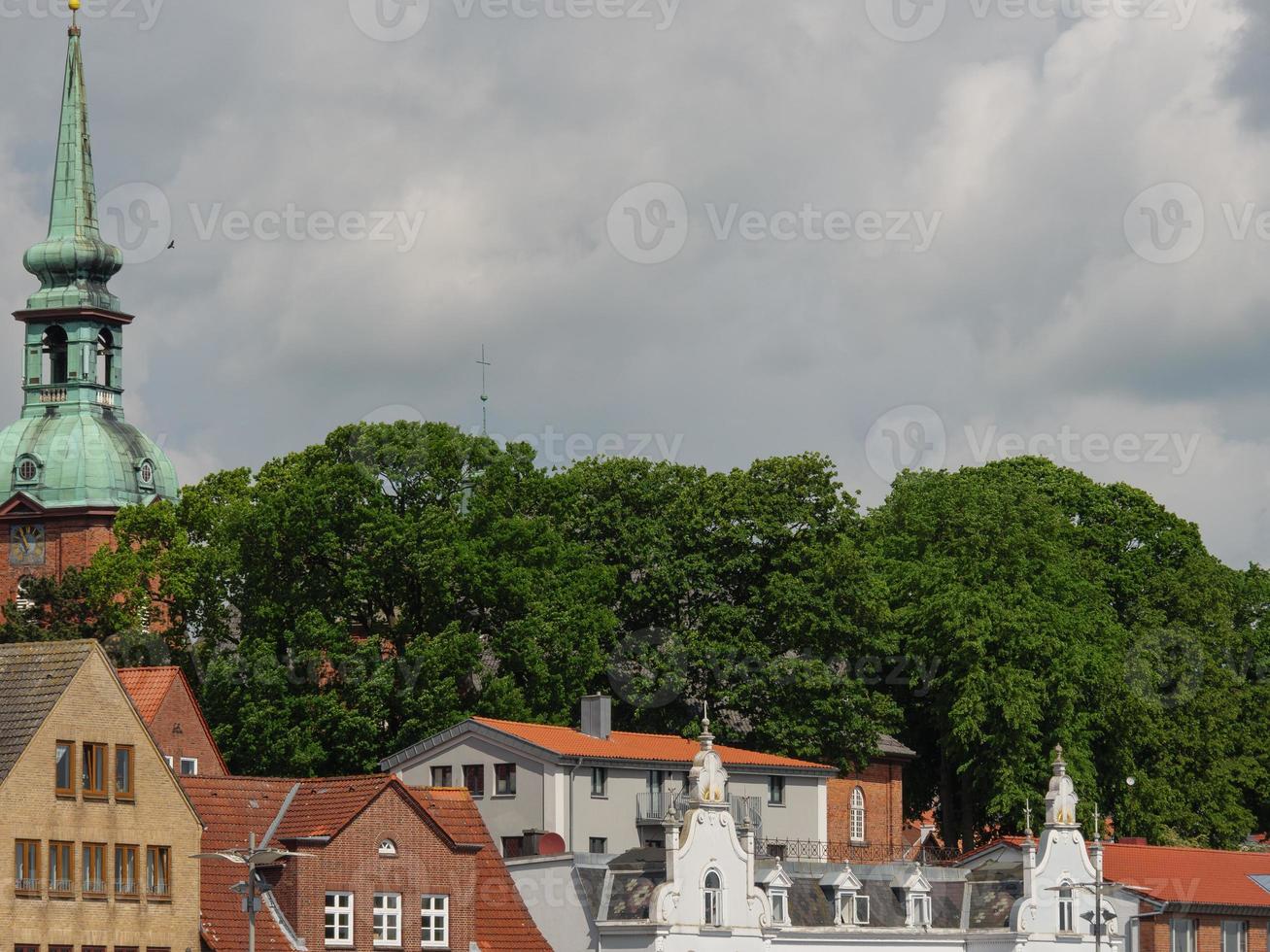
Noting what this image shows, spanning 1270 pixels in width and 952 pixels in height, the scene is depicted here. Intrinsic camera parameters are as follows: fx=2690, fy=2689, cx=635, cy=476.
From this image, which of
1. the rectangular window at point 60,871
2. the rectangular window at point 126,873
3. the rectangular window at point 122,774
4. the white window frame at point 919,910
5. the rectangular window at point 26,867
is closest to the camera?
the rectangular window at point 26,867

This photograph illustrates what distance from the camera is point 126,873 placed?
2630 inches

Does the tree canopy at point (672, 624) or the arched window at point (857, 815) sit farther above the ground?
the tree canopy at point (672, 624)

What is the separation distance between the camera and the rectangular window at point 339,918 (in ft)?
233

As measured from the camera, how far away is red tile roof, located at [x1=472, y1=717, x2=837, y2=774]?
85188 millimetres

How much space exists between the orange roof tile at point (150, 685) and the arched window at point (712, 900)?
59.9 ft

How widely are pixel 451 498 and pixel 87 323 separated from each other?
41.1 metres

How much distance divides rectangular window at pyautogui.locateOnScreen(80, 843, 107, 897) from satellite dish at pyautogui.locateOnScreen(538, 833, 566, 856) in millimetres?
19058

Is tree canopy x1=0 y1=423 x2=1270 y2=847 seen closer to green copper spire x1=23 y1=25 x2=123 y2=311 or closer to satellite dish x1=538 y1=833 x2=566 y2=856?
satellite dish x1=538 y1=833 x2=566 y2=856

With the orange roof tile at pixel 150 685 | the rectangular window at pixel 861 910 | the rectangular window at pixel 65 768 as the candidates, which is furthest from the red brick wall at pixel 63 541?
the rectangular window at pixel 65 768

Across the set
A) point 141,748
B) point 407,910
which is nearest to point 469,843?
point 407,910

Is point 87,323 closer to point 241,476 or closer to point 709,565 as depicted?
point 241,476

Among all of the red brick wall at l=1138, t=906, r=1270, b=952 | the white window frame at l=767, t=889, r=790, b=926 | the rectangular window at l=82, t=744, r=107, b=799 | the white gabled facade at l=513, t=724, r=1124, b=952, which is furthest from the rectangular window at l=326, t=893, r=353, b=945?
the red brick wall at l=1138, t=906, r=1270, b=952

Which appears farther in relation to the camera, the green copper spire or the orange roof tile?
the green copper spire

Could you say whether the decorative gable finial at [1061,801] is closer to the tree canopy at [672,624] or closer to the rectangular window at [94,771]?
the tree canopy at [672,624]
